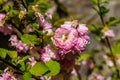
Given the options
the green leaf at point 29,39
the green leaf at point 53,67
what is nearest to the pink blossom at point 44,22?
the green leaf at point 29,39

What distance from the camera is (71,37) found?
2201 millimetres

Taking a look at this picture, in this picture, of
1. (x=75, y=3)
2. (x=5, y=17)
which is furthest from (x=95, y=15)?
(x=5, y=17)

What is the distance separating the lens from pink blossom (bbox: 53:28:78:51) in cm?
219

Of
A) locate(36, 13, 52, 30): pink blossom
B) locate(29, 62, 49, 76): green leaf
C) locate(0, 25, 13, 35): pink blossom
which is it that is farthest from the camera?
locate(0, 25, 13, 35): pink blossom

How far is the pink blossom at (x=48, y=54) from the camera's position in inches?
90.4

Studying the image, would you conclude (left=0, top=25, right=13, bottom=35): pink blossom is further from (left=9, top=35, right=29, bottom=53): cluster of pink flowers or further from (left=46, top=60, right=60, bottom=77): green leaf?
(left=46, top=60, right=60, bottom=77): green leaf

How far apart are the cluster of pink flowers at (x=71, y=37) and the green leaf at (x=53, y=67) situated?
10 cm

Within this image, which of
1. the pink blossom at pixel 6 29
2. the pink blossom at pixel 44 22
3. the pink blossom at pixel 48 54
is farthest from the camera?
the pink blossom at pixel 6 29

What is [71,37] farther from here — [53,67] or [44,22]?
[44,22]

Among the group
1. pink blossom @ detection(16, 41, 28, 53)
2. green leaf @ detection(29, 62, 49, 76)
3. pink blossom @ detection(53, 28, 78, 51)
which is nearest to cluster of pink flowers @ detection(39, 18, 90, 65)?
pink blossom @ detection(53, 28, 78, 51)

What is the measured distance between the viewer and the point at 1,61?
2.31 meters

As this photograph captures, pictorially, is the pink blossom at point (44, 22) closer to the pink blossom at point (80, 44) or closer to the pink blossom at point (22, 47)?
the pink blossom at point (22, 47)

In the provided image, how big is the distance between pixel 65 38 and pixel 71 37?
59mm

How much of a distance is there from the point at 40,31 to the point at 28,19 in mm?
133
